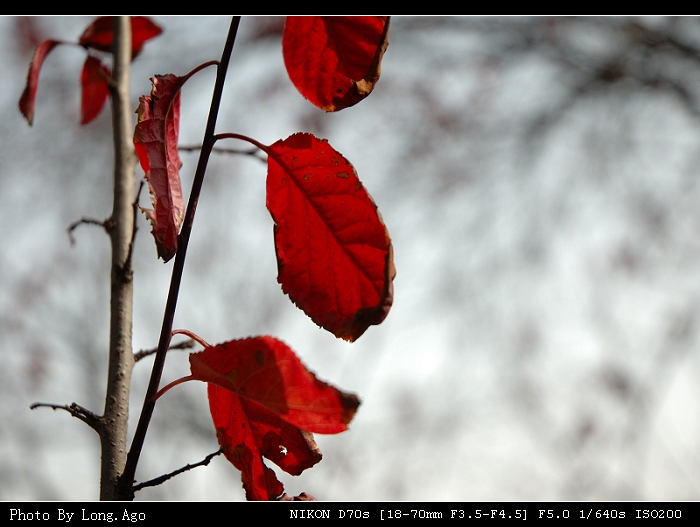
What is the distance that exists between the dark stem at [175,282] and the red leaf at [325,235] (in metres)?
0.08

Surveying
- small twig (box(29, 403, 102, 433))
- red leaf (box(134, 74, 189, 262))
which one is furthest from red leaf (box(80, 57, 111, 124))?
small twig (box(29, 403, 102, 433))

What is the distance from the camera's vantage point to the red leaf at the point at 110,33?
91 cm

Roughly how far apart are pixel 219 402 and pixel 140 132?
10.7 inches

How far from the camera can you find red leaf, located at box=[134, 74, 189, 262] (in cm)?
48

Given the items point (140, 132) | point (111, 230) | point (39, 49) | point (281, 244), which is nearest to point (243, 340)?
point (281, 244)

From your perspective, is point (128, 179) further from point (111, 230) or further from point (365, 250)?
point (365, 250)

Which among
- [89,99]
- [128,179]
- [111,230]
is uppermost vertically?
[89,99]

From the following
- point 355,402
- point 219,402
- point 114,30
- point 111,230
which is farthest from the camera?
point 114,30

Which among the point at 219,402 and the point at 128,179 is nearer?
the point at 219,402

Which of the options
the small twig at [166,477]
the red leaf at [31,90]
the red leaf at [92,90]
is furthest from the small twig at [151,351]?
the red leaf at [92,90]

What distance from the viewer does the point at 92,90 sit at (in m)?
0.94

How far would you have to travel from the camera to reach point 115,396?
62 cm

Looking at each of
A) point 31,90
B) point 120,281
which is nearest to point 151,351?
point 120,281

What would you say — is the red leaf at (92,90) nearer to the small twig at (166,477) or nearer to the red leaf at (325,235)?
the red leaf at (325,235)
